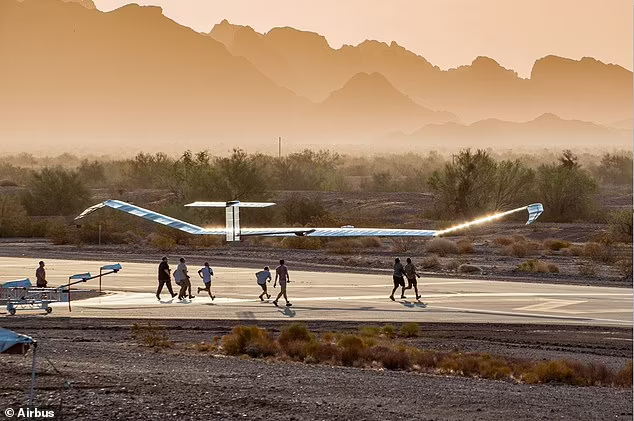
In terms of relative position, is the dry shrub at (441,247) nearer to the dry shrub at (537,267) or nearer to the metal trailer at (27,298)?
the dry shrub at (537,267)

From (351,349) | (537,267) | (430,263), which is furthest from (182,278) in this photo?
(537,267)

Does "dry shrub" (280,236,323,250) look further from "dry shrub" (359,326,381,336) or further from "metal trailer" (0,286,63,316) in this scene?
"dry shrub" (359,326,381,336)

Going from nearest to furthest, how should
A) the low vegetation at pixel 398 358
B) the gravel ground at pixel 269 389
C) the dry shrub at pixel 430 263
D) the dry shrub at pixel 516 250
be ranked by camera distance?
the gravel ground at pixel 269 389 < the low vegetation at pixel 398 358 < the dry shrub at pixel 430 263 < the dry shrub at pixel 516 250

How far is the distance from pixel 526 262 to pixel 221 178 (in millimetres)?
30108

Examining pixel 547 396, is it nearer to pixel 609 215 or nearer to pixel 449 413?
pixel 449 413

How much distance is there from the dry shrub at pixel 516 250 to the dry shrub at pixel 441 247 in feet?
9.64

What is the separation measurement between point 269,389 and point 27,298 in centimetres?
1549

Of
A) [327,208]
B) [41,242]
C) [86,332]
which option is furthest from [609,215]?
[86,332]

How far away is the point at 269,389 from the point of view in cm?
2056

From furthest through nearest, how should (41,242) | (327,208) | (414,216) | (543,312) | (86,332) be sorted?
(327,208)
(414,216)
(41,242)
(543,312)
(86,332)

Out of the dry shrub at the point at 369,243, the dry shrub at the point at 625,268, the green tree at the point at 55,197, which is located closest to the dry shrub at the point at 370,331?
the dry shrub at the point at 625,268

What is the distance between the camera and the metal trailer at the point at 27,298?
108 ft

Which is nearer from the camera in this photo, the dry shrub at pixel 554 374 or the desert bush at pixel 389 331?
the dry shrub at pixel 554 374

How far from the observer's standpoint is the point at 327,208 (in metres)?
84.2
